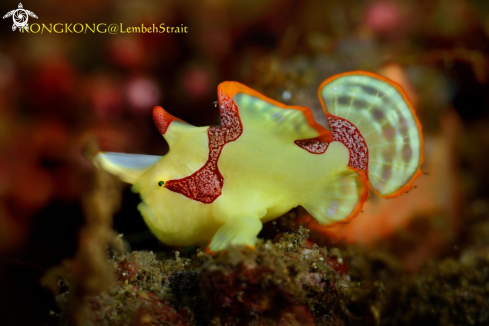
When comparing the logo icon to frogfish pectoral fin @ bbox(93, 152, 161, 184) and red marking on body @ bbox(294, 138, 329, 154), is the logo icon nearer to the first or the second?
frogfish pectoral fin @ bbox(93, 152, 161, 184)

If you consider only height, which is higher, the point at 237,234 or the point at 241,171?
the point at 241,171

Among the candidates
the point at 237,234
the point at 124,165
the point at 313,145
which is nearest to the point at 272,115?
the point at 313,145

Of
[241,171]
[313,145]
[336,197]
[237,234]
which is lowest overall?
[237,234]

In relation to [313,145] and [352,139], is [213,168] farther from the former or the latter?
[352,139]

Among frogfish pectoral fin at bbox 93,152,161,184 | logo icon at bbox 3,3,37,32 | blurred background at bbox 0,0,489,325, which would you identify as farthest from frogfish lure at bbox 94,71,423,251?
logo icon at bbox 3,3,37,32

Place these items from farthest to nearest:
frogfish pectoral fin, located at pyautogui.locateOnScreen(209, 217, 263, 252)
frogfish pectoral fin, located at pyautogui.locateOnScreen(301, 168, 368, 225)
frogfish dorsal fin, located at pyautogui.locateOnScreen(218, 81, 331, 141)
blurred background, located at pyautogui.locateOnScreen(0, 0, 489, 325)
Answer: blurred background, located at pyautogui.locateOnScreen(0, 0, 489, 325)
frogfish pectoral fin, located at pyautogui.locateOnScreen(301, 168, 368, 225)
frogfish dorsal fin, located at pyautogui.locateOnScreen(218, 81, 331, 141)
frogfish pectoral fin, located at pyautogui.locateOnScreen(209, 217, 263, 252)

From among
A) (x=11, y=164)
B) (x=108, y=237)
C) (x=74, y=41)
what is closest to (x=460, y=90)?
(x=108, y=237)
